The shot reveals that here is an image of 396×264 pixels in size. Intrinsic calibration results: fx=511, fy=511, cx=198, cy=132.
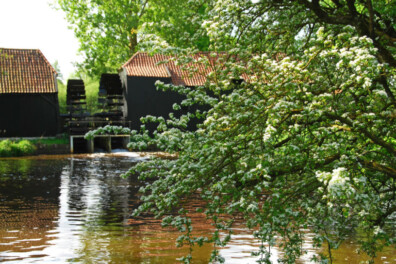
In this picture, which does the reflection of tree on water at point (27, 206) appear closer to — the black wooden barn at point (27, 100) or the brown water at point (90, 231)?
the brown water at point (90, 231)

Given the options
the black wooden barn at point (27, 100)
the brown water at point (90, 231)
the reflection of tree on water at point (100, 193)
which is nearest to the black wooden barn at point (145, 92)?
the black wooden barn at point (27, 100)

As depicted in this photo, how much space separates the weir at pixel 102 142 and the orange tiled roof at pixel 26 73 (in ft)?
12.5

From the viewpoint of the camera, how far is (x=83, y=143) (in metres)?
34.9

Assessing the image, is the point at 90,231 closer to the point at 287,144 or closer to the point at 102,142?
the point at 287,144

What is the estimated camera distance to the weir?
107ft

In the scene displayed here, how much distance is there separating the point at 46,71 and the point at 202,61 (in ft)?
104

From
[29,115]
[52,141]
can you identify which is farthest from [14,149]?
[29,115]

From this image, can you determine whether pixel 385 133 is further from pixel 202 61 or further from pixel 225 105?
pixel 202 61

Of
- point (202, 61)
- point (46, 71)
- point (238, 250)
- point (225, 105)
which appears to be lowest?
point (238, 250)

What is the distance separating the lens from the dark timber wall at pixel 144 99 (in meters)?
33.8

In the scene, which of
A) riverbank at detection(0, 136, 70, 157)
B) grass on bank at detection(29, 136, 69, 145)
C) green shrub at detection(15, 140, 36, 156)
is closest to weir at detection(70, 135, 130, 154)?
grass on bank at detection(29, 136, 69, 145)

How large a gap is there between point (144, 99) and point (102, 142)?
4.41 meters

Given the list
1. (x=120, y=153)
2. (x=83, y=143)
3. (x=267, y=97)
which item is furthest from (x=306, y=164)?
(x=83, y=143)

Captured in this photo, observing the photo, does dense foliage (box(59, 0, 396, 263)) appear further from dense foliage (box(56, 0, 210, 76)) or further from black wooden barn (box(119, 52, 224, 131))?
dense foliage (box(56, 0, 210, 76))
